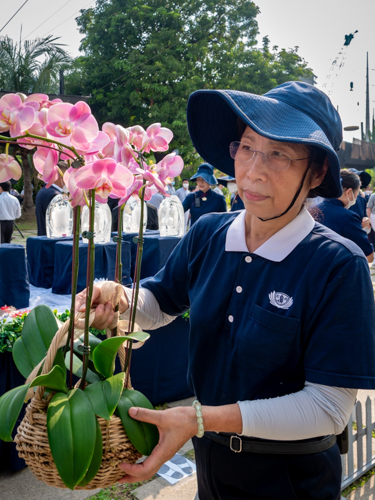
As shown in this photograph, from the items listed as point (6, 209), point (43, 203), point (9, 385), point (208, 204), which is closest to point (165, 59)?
point (6, 209)

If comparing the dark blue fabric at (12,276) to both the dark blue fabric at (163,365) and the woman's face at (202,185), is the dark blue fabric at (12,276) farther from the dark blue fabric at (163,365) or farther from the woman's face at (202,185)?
the woman's face at (202,185)

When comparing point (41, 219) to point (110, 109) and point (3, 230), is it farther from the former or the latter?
point (110, 109)

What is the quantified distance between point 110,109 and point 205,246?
19.6 m

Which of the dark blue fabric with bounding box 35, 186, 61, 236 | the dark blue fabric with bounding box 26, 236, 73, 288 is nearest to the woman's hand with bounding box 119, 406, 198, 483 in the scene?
the dark blue fabric with bounding box 26, 236, 73, 288

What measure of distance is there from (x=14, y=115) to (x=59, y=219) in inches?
129

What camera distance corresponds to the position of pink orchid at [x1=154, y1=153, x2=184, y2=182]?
1.17m

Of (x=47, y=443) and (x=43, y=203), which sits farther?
(x=43, y=203)

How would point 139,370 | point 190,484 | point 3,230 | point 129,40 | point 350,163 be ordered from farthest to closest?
point 129,40, point 350,163, point 3,230, point 139,370, point 190,484

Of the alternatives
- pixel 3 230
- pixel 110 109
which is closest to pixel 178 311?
pixel 3 230

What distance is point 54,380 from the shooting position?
96 cm

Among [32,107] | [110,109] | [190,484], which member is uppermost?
[110,109]

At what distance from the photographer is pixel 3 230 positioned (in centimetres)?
875

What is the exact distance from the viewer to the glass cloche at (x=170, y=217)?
4543 mm

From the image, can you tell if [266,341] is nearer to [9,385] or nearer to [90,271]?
[90,271]
